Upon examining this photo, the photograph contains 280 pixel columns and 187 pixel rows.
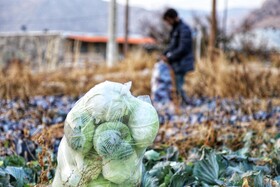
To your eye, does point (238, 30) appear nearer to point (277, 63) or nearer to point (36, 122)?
point (277, 63)

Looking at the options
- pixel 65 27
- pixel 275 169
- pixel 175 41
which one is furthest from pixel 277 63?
pixel 65 27

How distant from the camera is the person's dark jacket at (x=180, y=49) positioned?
608 centimetres

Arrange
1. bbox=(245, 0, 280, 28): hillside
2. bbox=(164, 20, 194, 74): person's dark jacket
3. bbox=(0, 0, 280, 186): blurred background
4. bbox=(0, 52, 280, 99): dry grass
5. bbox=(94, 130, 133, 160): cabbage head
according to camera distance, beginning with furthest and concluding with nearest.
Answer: bbox=(245, 0, 280, 28): hillside
bbox=(164, 20, 194, 74): person's dark jacket
bbox=(0, 52, 280, 99): dry grass
bbox=(0, 0, 280, 186): blurred background
bbox=(94, 130, 133, 160): cabbage head

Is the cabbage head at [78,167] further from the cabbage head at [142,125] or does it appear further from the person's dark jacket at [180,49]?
the person's dark jacket at [180,49]

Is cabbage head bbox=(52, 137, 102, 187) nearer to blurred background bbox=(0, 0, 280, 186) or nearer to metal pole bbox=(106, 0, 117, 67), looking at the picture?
blurred background bbox=(0, 0, 280, 186)

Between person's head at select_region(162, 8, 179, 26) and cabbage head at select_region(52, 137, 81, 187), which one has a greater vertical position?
person's head at select_region(162, 8, 179, 26)

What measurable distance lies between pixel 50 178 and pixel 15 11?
196 feet

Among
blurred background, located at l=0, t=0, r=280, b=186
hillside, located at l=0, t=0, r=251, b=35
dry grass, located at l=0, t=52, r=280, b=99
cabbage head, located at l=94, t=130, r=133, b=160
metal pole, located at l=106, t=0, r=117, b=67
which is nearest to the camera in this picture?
cabbage head, located at l=94, t=130, r=133, b=160

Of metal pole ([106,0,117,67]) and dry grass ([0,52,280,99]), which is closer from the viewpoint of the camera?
dry grass ([0,52,280,99])

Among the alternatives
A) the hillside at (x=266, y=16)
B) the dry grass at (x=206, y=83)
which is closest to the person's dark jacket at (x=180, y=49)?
the dry grass at (x=206, y=83)

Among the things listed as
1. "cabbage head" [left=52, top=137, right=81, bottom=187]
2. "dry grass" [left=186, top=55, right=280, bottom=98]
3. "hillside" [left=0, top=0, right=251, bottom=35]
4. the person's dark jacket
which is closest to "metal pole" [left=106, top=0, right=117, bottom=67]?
"dry grass" [left=186, top=55, right=280, bottom=98]

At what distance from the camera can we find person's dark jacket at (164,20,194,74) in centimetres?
608

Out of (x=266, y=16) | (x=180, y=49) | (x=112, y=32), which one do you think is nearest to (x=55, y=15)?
(x=266, y=16)

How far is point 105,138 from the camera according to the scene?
1.61 meters
